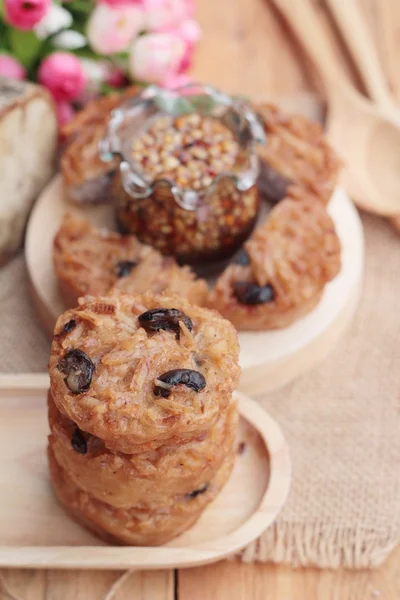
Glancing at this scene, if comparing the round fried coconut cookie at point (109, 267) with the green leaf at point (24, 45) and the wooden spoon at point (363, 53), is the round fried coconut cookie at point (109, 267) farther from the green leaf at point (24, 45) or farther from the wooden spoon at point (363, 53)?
the wooden spoon at point (363, 53)

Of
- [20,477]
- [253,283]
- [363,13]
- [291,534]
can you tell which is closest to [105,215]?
[253,283]

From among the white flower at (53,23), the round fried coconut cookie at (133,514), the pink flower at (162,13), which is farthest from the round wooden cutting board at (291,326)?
the pink flower at (162,13)

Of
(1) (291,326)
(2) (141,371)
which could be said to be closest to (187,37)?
(1) (291,326)

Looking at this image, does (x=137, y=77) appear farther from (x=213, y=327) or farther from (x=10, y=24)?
(x=213, y=327)

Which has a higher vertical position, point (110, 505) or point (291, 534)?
point (110, 505)

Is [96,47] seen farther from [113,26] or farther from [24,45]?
[24,45]

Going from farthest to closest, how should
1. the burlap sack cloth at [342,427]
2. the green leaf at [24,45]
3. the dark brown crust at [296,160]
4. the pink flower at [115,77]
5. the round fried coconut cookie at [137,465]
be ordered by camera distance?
1. the pink flower at [115,77]
2. the green leaf at [24,45]
3. the dark brown crust at [296,160]
4. the burlap sack cloth at [342,427]
5. the round fried coconut cookie at [137,465]

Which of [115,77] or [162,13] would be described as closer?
[162,13]
